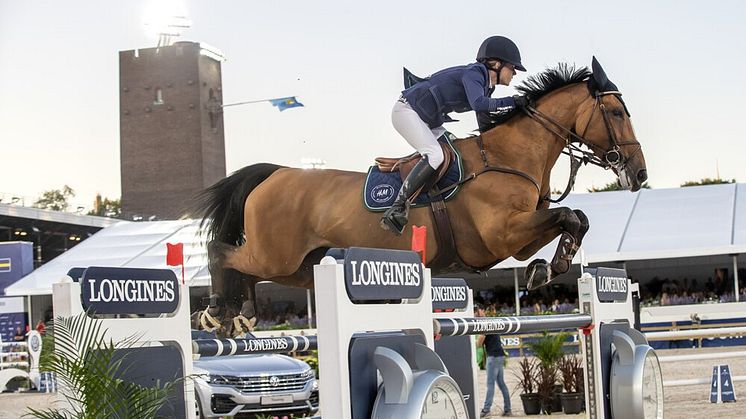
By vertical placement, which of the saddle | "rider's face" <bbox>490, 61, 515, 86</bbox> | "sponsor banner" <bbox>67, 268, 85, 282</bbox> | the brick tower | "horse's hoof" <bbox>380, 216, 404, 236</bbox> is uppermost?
the brick tower

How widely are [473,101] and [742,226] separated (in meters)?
16.7

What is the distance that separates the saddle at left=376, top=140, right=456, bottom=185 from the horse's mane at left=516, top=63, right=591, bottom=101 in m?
0.69

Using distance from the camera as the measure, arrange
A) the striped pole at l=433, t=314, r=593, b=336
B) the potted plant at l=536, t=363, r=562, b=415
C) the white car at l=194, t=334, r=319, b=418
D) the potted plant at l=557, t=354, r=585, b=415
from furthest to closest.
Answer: the potted plant at l=536, t=363, r=562, b=415
the potted plant at l=557, t=354, r=585, b=415
the white car at l=194, t=334, r=319, b=418
the striped pole at l=433, t=314, r=593, b=336

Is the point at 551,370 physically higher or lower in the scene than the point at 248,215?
lower

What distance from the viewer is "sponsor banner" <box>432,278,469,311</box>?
5465 millimetres

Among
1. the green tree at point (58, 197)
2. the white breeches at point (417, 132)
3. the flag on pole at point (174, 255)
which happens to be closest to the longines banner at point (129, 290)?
the flag on pole at point (174, 255)

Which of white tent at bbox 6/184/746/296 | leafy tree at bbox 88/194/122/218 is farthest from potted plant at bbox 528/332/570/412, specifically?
leafy tree at bbox 88/194/122/218

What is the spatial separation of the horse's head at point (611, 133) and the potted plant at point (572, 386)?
4457mm

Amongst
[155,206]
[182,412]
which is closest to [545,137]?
[182,412]

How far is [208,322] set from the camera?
5.20m

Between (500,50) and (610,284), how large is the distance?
1.36 metres

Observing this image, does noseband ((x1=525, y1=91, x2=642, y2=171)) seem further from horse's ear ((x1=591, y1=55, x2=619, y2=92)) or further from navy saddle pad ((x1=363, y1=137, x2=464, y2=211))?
navy saddle pad ((x1=363, y1=137, x2=464, y2=211))

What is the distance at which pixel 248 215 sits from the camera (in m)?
5.84

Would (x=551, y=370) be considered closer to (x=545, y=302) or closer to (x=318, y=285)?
(x=318, y=285)
